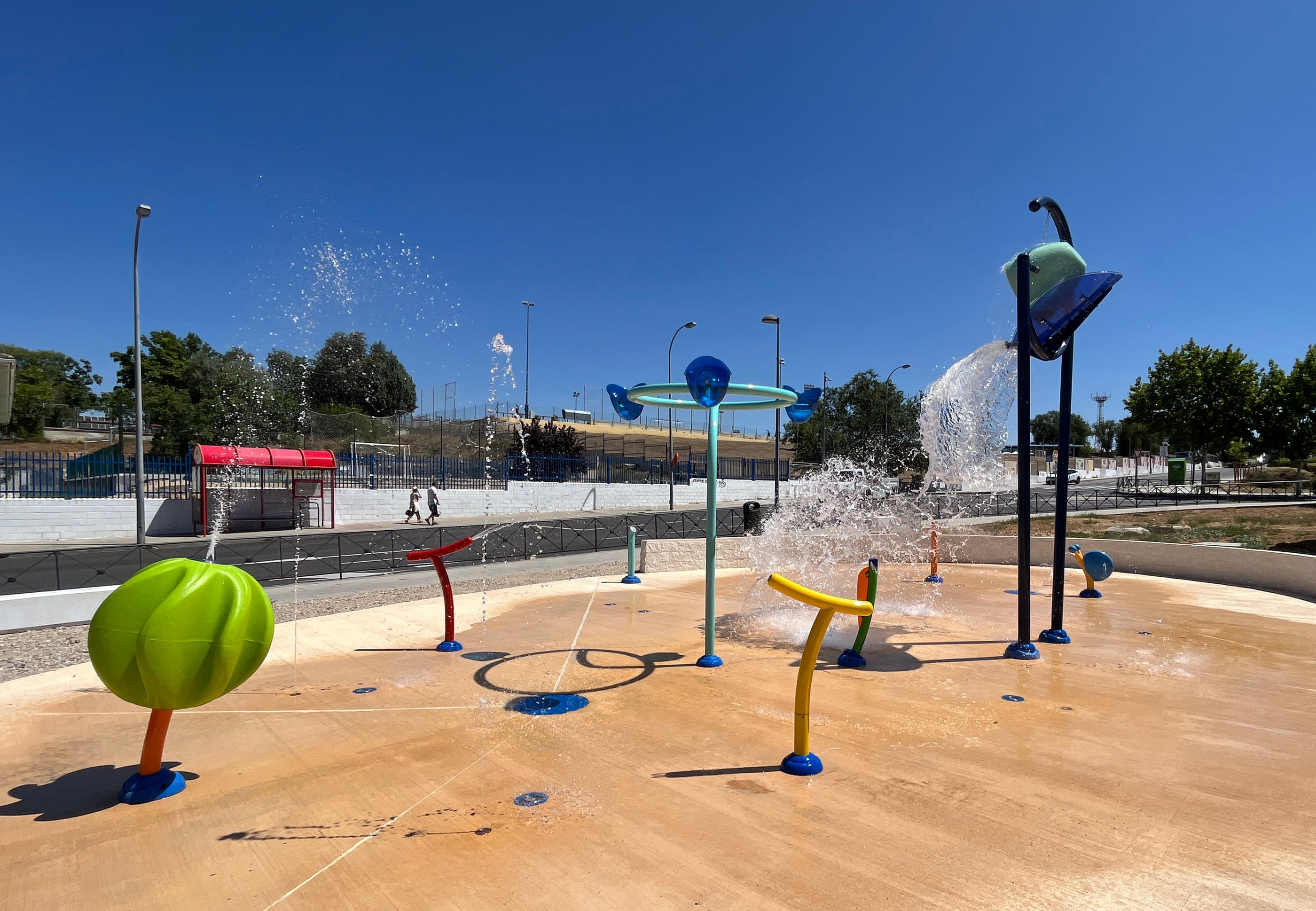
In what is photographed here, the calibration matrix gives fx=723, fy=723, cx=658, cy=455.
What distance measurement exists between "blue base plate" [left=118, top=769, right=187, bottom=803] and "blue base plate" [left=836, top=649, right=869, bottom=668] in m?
5.99

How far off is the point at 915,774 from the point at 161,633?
4952 millimetres

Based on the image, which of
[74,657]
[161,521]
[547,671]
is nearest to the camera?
[547,671]

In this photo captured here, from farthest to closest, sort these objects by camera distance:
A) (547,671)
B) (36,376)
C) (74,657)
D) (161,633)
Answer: (36,376) < (74,657) < (547,671) < (161,633)

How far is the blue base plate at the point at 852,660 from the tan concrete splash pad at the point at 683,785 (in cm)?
37

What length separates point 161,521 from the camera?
24.4 meters

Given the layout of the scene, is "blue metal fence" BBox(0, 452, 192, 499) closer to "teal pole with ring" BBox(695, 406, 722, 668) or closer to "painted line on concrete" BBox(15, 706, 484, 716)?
"painted line on concrete" BBox(15, 706, 484, 716)

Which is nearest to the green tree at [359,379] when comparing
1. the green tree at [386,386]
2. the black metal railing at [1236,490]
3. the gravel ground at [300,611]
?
the green tree at [386,386]

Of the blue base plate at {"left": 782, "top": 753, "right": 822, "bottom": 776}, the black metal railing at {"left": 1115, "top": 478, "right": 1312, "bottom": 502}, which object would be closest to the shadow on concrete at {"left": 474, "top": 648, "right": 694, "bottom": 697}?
the blue base plate at {"left": 782, "top": 753, "right": 822, "bottom": 776}

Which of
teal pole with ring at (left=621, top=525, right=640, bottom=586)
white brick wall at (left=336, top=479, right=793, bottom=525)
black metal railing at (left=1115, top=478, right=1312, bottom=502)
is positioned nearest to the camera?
teal pole with ring at (left=621, top=525, right=640, bottom=586)

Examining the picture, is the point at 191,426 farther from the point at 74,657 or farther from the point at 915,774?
the point at 915,774

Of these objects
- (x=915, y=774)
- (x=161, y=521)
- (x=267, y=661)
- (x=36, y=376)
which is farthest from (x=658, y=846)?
(x=36, y=376)

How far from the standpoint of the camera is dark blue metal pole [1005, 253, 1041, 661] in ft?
26.7

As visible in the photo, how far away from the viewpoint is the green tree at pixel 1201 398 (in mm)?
45031

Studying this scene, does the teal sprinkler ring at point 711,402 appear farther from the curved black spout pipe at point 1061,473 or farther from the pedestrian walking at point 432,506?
the pedestrian walking at point 432,506
